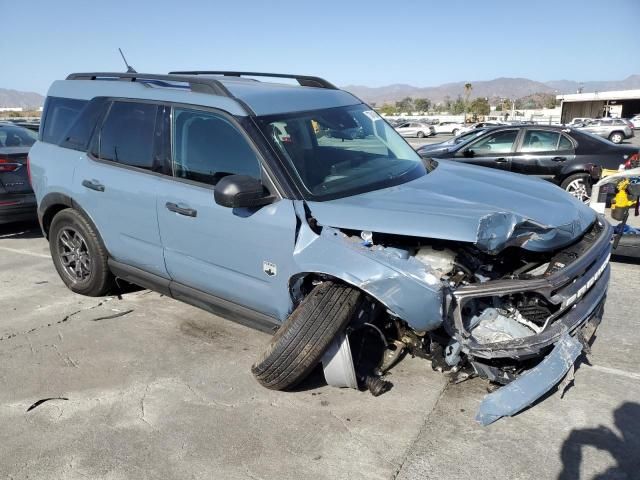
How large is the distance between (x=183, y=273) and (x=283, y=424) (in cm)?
145

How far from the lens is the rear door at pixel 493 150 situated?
9.71 meters

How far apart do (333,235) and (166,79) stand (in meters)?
2.14

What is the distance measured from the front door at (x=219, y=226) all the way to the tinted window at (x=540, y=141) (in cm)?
738

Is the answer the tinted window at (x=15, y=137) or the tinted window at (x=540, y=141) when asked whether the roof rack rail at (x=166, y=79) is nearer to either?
the tinted window at (x=15, y=137)

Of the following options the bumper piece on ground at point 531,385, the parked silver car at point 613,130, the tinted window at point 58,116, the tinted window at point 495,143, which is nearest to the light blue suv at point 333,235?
Result: the bumper piece on ground at point 531,385

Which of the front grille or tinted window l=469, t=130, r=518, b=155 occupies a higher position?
tinted window l=469, t=130, r=518, b=155

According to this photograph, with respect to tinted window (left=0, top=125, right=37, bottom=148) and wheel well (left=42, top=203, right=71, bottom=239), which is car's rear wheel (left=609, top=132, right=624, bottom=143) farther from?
wheel well (left=42, top=203, right=71, bottom=239)

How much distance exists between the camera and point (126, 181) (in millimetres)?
4223

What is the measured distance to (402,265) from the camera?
2934mm

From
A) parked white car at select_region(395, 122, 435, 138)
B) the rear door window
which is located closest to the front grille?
the rear door window

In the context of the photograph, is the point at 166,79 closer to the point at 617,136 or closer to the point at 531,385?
the point at 531,385

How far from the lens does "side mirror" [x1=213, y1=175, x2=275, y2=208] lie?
318 cm

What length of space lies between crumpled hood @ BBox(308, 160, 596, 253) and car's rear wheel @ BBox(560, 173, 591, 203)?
19.4 ft

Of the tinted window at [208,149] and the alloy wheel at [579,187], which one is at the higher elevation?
the tinted window at [208,149]
